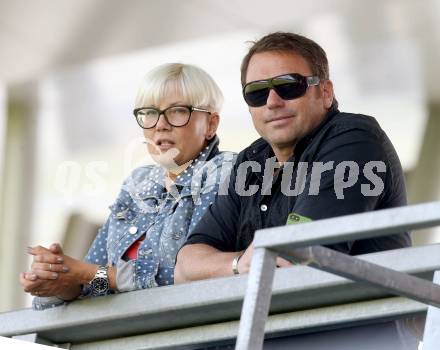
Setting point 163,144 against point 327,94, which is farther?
point 163,144

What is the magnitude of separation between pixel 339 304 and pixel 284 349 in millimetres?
227

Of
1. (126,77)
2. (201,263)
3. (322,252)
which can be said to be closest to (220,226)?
(201,263)

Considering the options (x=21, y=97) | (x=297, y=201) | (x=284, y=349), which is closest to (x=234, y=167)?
(x=297, y=201)

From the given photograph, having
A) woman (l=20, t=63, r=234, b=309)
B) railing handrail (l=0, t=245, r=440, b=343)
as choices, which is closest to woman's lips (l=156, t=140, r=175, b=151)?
woman (l=20, t=63, r=234, b=309)

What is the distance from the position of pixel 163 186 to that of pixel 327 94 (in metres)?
0.78

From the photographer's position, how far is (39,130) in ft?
41.4

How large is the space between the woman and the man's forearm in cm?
13

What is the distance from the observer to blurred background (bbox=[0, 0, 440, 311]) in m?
10.0

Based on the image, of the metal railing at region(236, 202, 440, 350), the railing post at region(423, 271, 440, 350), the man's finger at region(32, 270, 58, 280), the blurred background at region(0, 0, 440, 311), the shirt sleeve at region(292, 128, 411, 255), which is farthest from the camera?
the blurred background at region(0, 0, 440, 311)

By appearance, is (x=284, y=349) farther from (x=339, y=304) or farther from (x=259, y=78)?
(x=259, y=78)

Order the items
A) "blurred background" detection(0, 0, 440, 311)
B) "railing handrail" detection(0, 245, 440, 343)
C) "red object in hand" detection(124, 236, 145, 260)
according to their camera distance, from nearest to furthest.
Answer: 1. "railing handrail" detection(0, 245, 440, 343)
2. "red object in hand" detection(124, 236, 145, 260)
3. "blurred background" detection(0, 0, 440, 311)

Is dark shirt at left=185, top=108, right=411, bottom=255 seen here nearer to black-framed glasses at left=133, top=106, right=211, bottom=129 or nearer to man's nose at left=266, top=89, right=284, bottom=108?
man's nose at left=266, top=89, right=284, bottom=108

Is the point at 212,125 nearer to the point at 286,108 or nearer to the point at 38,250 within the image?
the point at 286,108

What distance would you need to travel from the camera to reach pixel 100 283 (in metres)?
3.79
